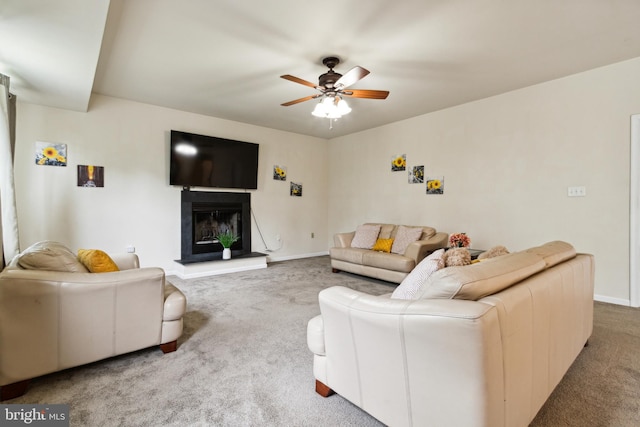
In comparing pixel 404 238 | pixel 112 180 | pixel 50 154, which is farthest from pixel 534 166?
pixel 50 154

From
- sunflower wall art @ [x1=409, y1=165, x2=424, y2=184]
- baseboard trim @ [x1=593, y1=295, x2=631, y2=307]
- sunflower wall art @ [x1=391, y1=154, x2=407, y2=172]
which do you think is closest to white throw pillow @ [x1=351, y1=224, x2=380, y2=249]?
sunflower wall art @ [x1=409, y1=165, x2=424, y2=184]

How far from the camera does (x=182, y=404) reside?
157 cm

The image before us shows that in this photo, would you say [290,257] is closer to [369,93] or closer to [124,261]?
[124,261]

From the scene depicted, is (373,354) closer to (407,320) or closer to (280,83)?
(407,320)

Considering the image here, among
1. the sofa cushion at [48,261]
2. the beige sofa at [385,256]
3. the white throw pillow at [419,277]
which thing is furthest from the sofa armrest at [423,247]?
the sofa cushion at [48,261]

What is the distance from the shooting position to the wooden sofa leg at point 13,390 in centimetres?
161

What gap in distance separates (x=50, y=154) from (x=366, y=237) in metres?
4.50

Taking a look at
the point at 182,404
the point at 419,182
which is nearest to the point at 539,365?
the point at 182,404

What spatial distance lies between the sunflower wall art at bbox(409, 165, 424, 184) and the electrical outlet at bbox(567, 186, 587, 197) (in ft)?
6.29

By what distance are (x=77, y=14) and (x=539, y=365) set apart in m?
3.36

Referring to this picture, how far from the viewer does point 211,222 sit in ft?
16.9

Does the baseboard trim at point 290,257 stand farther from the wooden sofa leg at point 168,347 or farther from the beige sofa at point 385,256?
the wooden sofa leg at point 168,347

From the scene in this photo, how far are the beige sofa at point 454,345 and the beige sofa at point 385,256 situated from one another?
88.9 inches

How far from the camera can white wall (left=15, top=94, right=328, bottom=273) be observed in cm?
367
